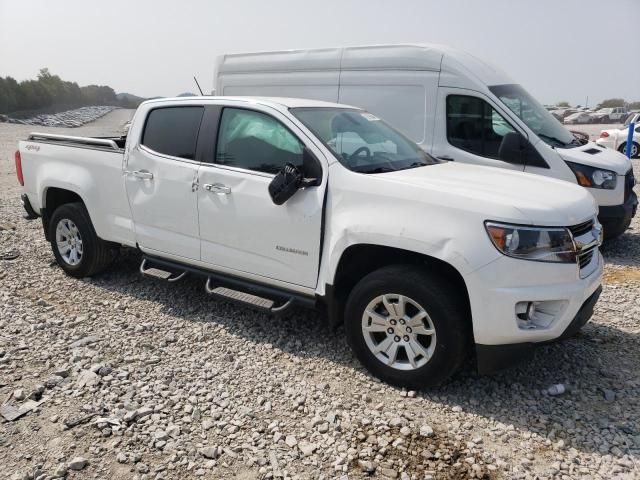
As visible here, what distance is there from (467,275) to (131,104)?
107245 mm

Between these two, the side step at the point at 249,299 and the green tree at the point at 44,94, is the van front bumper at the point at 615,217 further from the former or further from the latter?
the green tree at the point at 44,94

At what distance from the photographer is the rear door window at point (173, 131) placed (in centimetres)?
453

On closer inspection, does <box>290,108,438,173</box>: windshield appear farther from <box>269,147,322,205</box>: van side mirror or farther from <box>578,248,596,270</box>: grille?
<box>578,248,596,270</box>: grille

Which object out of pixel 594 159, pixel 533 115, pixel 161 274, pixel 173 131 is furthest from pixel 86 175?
pixel 594 159

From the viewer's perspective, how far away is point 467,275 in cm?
316

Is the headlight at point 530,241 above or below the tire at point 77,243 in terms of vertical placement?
above

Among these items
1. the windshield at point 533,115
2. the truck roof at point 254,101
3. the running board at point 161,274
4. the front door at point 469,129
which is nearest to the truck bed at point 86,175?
the running board at point 161,274

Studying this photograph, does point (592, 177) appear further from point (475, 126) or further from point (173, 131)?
point (173, 131)

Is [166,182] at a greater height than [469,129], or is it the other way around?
[469,129]

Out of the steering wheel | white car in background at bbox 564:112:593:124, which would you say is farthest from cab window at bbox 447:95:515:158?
white car in background at bbox 564:112:593:124

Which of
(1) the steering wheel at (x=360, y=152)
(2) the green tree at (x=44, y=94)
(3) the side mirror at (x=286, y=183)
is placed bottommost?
(2) the green tree at (x=44, y=94)

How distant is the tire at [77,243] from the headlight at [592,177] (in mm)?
5196

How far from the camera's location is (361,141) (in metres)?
4.20

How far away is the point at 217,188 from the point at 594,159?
4.63 meters
